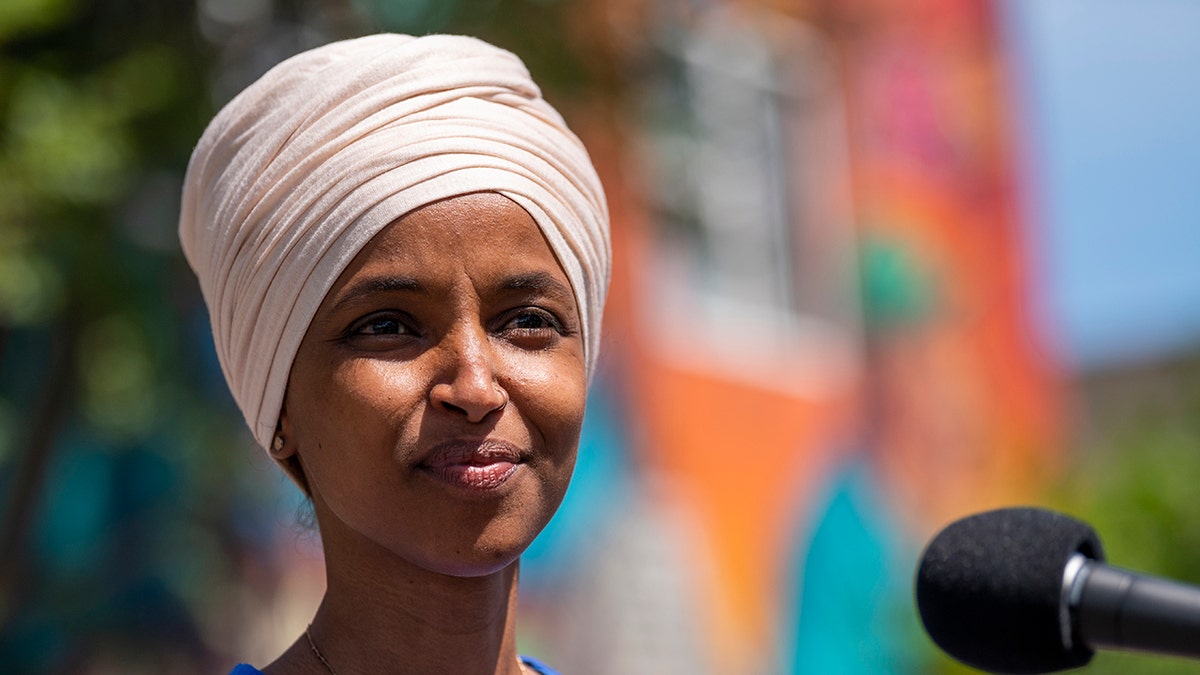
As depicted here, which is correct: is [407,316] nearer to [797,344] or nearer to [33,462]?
[33,462]

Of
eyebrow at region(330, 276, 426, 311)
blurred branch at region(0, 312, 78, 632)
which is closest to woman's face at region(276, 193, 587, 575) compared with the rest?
eyebrow at region(330, 276, 426, 311)

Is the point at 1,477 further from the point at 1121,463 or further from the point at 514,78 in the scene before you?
the point at 1121,463

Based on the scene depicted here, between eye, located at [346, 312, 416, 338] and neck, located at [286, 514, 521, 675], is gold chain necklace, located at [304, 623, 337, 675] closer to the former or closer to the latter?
neck, located at [286, 514, 521, 675]

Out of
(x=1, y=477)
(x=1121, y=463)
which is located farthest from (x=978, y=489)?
(x=1, y=477)

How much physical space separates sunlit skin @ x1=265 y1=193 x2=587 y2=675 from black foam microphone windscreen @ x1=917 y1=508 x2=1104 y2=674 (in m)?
0.62

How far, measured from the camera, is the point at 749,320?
11656 millimetres

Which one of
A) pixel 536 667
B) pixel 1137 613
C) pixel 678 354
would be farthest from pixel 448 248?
pixel 678 354

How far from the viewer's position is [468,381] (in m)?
2.28

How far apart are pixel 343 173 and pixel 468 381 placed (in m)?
0.41

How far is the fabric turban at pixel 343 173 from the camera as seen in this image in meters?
2.39

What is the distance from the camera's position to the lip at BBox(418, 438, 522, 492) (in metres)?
2.29

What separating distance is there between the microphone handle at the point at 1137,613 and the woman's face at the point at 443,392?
844 millimetres

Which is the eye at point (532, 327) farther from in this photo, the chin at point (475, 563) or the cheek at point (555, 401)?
the chin at point (475, 563)

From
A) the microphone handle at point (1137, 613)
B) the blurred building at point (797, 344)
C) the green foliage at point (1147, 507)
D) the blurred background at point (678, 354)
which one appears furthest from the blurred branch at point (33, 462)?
the green foliage at point (1147, 507)
